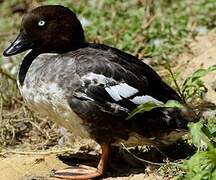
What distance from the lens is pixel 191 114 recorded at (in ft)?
13.9

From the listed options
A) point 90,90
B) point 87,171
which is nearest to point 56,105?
point 90,90

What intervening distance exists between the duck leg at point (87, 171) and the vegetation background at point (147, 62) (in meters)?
0.11

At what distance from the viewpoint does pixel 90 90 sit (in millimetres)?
4168

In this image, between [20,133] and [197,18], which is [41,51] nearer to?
[20,133]

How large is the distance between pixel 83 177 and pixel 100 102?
477mm

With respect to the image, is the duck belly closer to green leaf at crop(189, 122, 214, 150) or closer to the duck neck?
the duck neck

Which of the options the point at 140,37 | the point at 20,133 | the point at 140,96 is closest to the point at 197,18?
the point at 140,37

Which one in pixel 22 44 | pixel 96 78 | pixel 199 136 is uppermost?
pixel 22 44

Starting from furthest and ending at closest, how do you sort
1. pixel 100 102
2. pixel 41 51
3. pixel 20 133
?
pixel 20 133, pixel 41 51, pixel 100 102

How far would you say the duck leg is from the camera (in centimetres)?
434

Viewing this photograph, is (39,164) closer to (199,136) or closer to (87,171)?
(87,171)

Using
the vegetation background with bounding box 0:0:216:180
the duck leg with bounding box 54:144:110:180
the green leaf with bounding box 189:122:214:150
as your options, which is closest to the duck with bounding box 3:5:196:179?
the duck leg with bounding box 54:144:110:180

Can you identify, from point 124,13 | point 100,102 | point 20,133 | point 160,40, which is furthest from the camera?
point 124,13

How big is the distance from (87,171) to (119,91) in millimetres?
529
